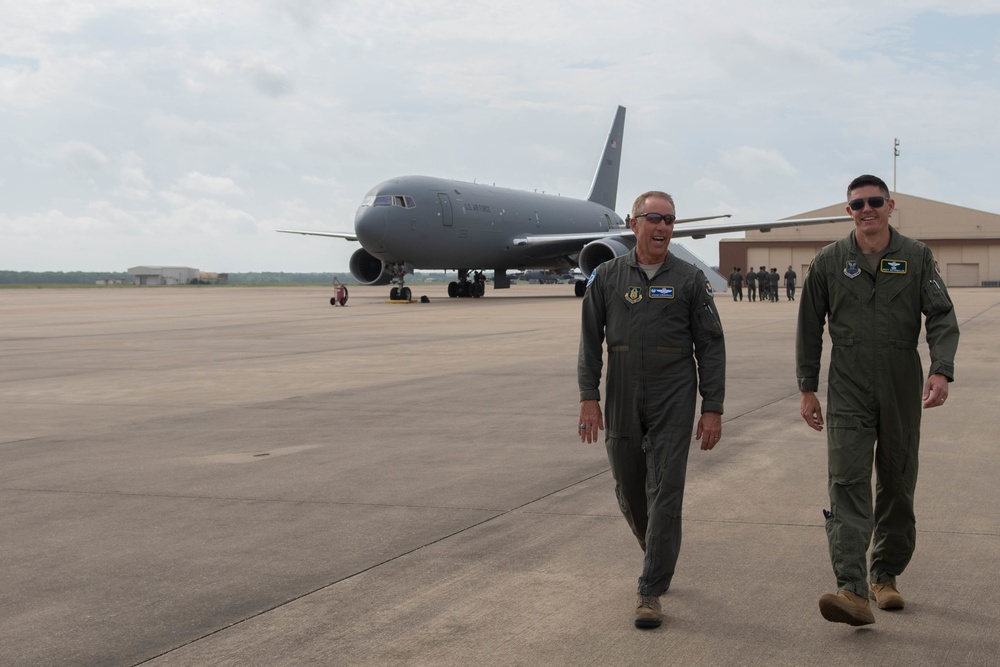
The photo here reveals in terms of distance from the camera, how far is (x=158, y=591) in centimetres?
470

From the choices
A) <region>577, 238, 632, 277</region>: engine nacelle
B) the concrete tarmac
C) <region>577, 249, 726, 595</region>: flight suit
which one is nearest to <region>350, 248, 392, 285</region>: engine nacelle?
<region>577, 238, 632, 277</region>: engine nacelle

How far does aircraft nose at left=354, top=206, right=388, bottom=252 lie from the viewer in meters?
35.2

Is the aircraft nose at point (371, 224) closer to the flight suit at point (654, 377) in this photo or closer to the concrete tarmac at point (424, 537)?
the concrete tarmac at point (424, 537)

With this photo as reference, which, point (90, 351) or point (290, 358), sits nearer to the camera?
point (290, 358)

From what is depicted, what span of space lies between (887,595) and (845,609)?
46 centimetres

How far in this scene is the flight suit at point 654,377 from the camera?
4.54 metres

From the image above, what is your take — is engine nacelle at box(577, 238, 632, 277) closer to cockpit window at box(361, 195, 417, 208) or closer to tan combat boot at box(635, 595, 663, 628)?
cockpit window at box(361, 195, 417, 208)

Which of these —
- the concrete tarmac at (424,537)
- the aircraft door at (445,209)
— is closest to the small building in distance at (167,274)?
the aircraft door at (445,209)

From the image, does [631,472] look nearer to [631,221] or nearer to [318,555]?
[631,221]

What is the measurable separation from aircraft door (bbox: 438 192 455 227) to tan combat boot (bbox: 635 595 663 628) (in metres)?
33.6

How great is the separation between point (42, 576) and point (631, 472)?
2.64 meters

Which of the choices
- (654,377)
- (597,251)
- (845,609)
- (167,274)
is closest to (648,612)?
(845,609)

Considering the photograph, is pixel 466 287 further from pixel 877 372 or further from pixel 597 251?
pixel 877 372

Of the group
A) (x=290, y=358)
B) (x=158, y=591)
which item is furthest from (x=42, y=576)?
(x=290, y=358)
